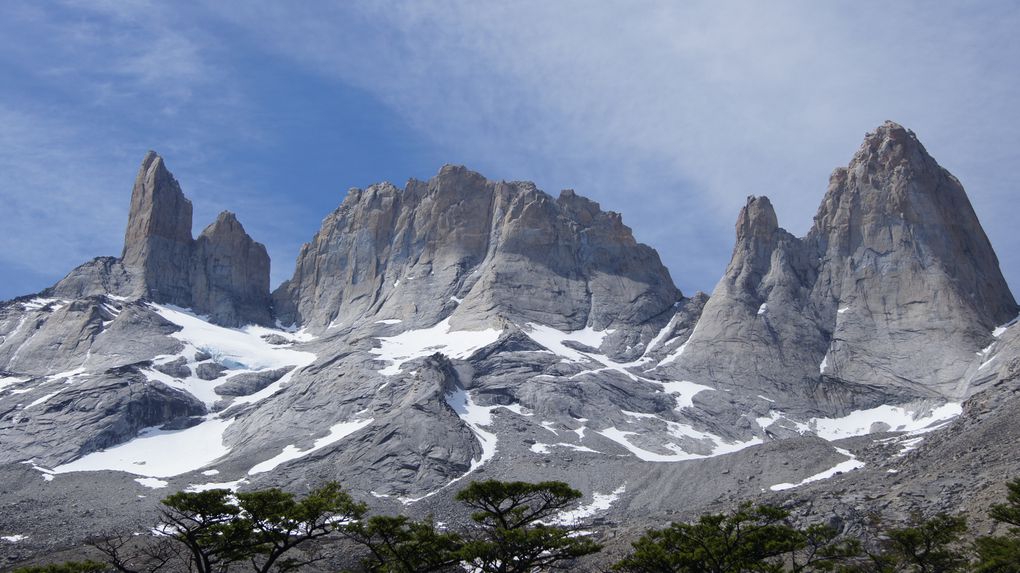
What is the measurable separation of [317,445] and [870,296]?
96.8 m

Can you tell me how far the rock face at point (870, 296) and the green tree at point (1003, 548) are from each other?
102155mm

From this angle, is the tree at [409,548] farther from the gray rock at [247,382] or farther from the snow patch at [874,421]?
the gray rock at [247,382]

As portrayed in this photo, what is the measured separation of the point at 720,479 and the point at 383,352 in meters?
76.8

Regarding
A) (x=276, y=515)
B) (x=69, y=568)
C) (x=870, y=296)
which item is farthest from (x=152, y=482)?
(x=870, y=296)

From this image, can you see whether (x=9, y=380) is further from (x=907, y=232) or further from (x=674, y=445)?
(x=907, y=232)

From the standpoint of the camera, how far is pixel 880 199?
191875 mm

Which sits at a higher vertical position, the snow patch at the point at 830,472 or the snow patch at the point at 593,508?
the snow patch at the point at 830,472

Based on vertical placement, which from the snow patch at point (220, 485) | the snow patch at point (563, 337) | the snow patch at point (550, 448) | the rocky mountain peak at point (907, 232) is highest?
the rocky mountain peak at point (907, 232)

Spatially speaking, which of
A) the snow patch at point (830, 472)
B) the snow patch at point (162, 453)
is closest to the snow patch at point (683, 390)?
the snow patch at point (830, 472)

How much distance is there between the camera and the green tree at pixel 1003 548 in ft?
167

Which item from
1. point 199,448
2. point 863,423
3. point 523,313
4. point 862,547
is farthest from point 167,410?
point 862,547

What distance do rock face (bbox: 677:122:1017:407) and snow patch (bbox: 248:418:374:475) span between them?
185ft

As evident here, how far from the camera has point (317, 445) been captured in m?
141

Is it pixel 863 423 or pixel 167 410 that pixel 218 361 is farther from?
pixel 863 423
